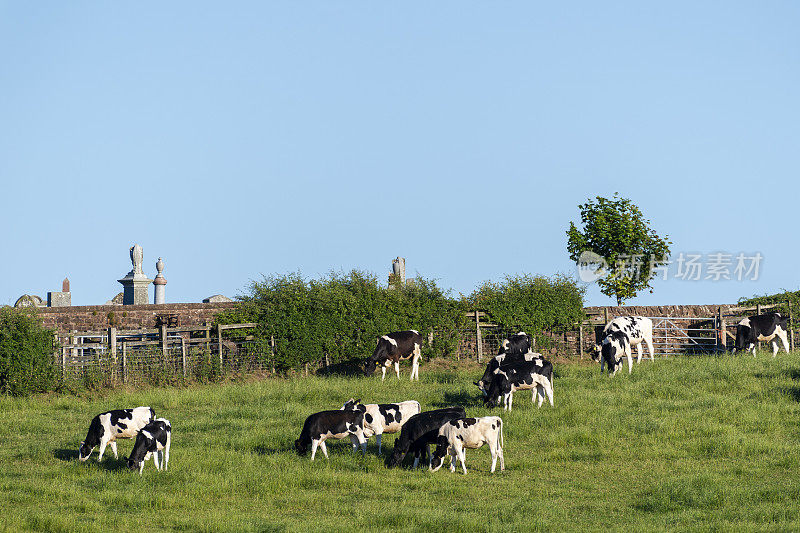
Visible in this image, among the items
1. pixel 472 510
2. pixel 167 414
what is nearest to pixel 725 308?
pixel 167 414

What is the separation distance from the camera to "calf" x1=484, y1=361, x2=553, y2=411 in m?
19.6

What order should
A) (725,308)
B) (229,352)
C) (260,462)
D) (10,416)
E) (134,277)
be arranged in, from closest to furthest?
1. (260,462)
2. (10,416)
3. (229,352)
4. (725,308)
5. (134,277)

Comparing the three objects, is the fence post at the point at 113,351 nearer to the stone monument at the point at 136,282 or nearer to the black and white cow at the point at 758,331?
the stone monument at the point at 136,282

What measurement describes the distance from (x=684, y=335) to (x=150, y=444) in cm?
2438

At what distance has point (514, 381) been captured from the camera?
64.5 feet

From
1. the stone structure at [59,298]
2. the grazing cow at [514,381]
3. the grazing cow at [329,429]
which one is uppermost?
the stone structure at [59,298]

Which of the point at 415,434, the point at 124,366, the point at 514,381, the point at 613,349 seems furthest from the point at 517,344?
the point at 415,434

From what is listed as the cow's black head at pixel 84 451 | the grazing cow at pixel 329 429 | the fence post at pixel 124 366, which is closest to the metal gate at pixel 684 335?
Answer: the fence post at pixel 124 366

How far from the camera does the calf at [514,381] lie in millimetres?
19625

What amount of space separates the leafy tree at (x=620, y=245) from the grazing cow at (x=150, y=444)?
2663 centimetres

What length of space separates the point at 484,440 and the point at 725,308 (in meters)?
22.4

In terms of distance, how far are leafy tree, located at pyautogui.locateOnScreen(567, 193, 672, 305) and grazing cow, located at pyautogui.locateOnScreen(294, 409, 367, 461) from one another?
2451 cm

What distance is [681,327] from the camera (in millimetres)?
34500

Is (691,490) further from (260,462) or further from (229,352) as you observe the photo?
(229,352)
